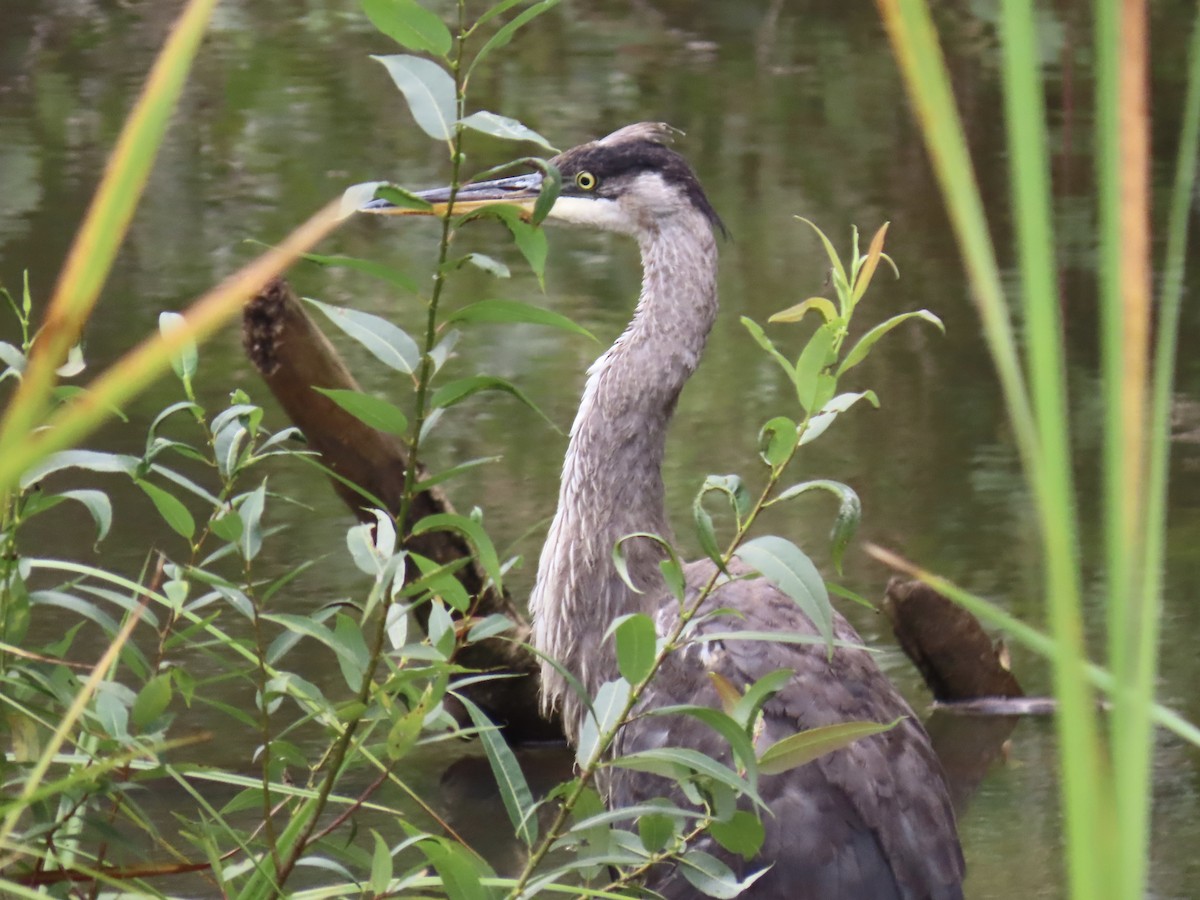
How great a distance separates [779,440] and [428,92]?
0.41 meters

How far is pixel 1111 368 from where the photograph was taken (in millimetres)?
588

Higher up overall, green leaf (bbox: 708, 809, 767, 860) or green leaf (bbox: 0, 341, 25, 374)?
green leaf (bbox: 0, 341, 25, 374)

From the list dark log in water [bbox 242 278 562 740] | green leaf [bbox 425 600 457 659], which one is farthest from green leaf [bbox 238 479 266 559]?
dark log in water [bbox 242 278 562 740]

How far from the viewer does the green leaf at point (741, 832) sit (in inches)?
59.3

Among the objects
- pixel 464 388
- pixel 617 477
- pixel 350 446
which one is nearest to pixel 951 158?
pixel 464 388

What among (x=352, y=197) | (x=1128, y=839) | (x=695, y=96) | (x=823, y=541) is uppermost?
(x=352, y=197)

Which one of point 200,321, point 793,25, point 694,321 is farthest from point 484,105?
point 200,321

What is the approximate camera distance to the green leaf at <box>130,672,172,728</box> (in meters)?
1.46

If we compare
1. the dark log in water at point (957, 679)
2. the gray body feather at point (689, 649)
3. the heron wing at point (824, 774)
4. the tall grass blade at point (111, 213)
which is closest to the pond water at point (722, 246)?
the dark log in water at point (957, 679)

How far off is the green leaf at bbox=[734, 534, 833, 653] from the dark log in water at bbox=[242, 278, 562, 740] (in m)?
1.55

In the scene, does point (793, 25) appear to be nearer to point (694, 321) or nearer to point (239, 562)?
point (239, 562)

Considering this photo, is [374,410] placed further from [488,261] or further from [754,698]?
[754,698]

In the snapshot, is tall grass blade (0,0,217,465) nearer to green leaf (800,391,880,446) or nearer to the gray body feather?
green leaf (800,391,880,446)

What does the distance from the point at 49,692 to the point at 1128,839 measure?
1141 millimetres
